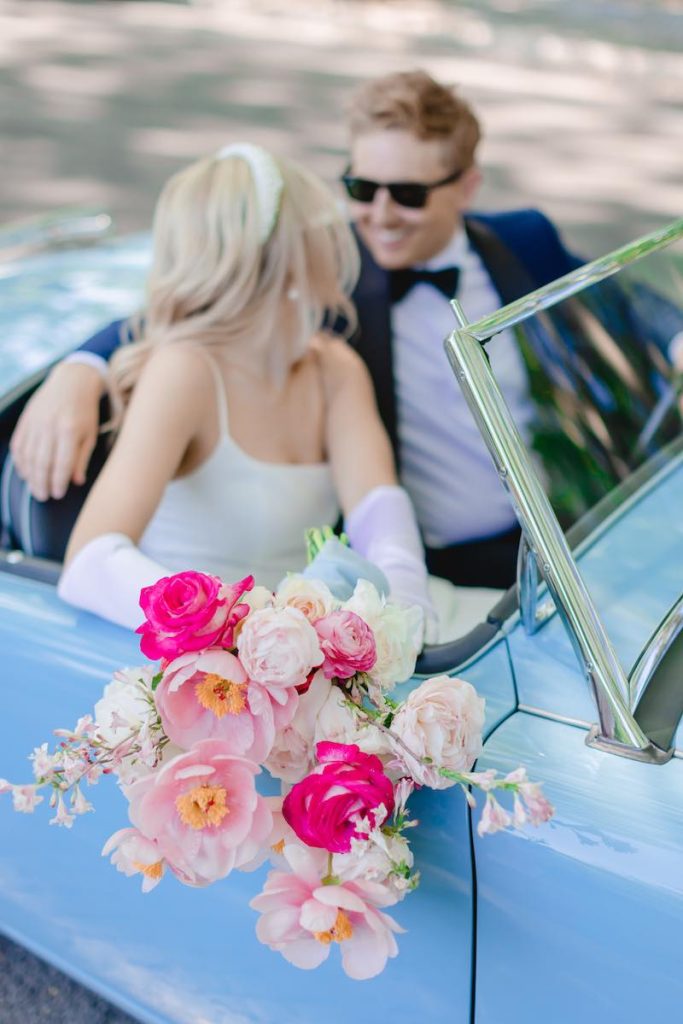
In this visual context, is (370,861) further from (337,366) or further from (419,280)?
(419,280)

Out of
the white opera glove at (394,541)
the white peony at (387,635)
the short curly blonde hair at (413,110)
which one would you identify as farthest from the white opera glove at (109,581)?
the short curly blonde hair at (413,110)

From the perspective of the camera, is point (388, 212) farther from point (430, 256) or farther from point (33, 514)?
point (33, 514)

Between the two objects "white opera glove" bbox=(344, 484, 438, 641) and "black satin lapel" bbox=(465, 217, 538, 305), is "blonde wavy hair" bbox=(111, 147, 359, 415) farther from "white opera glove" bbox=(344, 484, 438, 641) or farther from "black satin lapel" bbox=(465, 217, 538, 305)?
"black satin lapel" bbox=(465, 217, 538, 305)

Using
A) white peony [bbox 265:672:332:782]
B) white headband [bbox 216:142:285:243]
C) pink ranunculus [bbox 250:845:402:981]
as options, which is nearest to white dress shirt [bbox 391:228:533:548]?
white headband [bbox 216:142:285:243]

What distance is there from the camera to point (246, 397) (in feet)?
7.13

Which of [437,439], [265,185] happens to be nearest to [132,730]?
[265,185]

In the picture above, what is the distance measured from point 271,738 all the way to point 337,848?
0.12m

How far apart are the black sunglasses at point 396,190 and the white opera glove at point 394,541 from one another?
67 centimetres

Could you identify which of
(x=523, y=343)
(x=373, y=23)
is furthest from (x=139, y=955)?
(x=373, y=23)

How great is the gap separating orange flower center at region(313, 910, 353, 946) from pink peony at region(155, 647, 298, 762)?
0.17 m

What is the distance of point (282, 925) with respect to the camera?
117cm

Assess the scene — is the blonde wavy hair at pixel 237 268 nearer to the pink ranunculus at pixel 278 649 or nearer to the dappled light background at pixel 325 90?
the pink ranunculus at pixel 278 649

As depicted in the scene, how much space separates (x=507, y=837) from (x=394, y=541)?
2.63 feet

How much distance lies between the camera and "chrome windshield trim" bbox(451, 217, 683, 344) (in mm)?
1364
